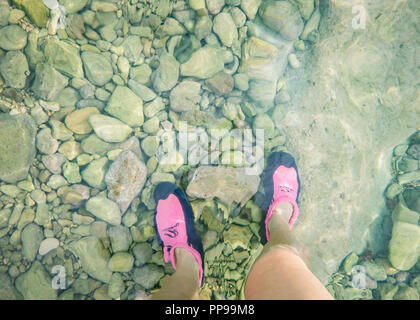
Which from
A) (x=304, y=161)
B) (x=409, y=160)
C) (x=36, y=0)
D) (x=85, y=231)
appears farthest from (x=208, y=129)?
(x=409, y=160)

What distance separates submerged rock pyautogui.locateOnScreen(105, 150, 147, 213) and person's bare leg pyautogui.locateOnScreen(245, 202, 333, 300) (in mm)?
1649

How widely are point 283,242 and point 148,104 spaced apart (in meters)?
2.18

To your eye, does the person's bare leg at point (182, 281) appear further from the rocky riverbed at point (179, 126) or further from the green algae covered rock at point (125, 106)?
the green algae covered rock at point (125, 106)

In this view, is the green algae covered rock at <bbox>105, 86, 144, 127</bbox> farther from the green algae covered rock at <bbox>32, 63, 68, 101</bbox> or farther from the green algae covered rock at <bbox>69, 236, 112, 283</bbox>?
the green algae covered rock at <bbox>69, 236, 112, 283</bbox>

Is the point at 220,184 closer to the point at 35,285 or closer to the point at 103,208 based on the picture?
the point at 103,208

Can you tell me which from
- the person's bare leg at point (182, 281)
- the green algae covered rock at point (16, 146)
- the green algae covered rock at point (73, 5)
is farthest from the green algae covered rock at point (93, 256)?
the green algae covered rock at point (73, 5)

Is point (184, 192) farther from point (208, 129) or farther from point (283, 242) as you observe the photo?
point (283, 242)

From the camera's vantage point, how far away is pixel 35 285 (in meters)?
2.85

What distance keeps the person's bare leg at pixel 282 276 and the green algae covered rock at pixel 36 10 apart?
3446mm

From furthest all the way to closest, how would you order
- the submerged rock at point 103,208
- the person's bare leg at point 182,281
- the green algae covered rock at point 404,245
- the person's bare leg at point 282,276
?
the green algae covered rock at point 404,245 < the submerged rock at point 103,208 < the person's bare leg at point 182,281 < the person's bare leg at point 282,276

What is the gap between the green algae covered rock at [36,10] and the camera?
2.69m

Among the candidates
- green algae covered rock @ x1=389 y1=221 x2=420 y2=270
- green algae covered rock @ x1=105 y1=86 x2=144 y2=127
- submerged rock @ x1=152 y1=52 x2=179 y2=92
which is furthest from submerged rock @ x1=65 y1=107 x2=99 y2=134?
green algae covered rock @ x1=389 y1=221 x2=420 y2=270

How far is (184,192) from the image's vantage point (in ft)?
10.1

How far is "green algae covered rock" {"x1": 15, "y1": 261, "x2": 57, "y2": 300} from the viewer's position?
2846 millimetres
